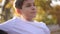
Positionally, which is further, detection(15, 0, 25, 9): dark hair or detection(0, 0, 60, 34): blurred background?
detection(0, 0, 60, 34): blurred background

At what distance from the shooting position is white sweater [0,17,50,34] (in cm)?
76

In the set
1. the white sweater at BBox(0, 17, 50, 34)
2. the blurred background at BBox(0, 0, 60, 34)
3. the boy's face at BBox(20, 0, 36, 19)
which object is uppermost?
the blurred background at BBox(0, 0, 60, 34)

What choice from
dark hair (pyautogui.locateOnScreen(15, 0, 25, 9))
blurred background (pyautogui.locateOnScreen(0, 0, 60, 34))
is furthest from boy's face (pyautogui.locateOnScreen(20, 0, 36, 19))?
blurred background (pyautogui.locateOnScreen(0, 0, 60, 34))

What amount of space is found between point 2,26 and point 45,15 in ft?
8.99

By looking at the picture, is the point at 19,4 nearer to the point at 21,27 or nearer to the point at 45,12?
the point at 21,27

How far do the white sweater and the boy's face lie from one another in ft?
0.12

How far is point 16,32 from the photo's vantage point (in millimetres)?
766

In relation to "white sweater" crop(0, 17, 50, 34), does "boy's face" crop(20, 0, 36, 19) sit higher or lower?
higher

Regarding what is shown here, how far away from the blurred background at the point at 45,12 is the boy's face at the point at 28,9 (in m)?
2.19

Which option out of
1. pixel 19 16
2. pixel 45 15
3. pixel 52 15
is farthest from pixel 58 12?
pixel 19 16

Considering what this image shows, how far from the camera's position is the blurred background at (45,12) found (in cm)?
312

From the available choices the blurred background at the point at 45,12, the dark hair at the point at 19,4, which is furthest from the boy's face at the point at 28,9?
the blurred background at the point at 45,12

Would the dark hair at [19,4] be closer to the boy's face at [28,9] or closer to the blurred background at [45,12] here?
the boy's face at [28,9]

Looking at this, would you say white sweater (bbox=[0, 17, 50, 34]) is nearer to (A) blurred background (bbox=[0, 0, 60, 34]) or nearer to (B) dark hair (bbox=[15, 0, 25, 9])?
(B) dark hair (bbox=[15, 0, 25, 9])
